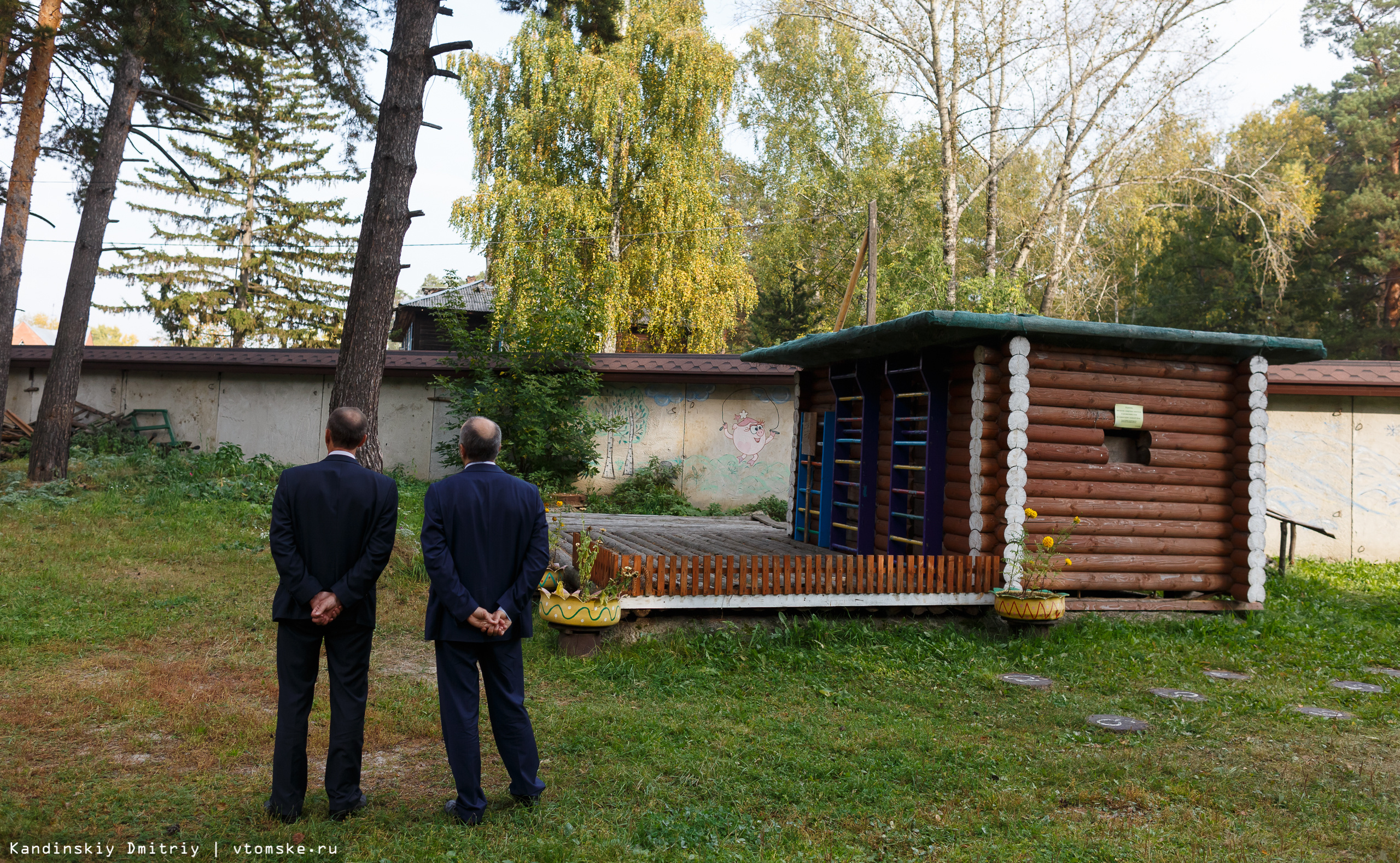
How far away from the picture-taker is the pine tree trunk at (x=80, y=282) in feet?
50.5

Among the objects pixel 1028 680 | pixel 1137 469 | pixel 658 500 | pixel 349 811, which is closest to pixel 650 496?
pixel 658 500

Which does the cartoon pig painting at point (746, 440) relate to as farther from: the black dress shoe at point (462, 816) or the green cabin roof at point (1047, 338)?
the black dress shoe at point (462, 816)

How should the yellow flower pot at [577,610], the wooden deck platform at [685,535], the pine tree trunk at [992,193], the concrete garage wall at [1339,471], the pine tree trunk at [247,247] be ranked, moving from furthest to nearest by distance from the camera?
the pine tree trunk at [247,247] < the pine tree trunk at [992,193] < the concrete garage wall at [1339,471] < the wooden deck platform at [685,535] < the yellow flower pot at [577,610]

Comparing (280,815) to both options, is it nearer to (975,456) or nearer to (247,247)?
(975,456)

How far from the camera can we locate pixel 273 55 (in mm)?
15961

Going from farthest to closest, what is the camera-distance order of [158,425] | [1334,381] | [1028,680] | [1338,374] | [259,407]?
[158,425] → [259,407] → [1338,374] → [1334,381] → [1028,680]

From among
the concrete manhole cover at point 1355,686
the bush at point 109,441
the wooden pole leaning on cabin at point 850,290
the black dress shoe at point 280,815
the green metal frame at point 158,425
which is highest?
the wooden pole leaning on cabin at point 850,290

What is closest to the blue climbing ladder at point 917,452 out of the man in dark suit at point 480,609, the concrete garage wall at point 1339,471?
the man in dark suit at point 480,609

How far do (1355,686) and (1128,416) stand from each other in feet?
10.2

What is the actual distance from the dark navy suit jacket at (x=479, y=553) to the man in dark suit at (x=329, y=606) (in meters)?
0.25

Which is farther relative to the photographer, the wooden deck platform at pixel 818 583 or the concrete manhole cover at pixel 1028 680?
the wooden deck platform at pixel 818 583

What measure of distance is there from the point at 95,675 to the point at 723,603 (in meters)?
4.84

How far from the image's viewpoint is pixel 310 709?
14.3ft

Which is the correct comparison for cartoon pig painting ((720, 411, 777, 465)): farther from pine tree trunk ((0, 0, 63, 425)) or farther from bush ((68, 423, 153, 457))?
pine tree trunk ((0, 0, 63, 425))
